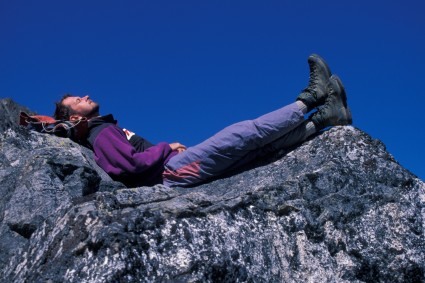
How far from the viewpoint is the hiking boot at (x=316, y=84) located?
24.2 feet

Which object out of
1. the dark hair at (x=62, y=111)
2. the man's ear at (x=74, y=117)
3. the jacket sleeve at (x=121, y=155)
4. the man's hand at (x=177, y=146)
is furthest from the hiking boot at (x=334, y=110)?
the dark hair at (x=62, y=111)

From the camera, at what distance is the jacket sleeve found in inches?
280

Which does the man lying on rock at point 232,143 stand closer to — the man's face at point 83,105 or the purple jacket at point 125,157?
the purple jacket at point 125,157

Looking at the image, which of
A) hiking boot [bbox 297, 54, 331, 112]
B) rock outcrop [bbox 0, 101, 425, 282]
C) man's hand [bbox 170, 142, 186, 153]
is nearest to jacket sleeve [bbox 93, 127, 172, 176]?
rock outcrop [bbox 0, 101, 425, 282]

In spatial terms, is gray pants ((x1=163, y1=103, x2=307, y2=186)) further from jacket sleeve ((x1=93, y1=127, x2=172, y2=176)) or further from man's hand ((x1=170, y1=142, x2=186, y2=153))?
man's hand ((x1=170, y1=142, x2=186, y2=153))

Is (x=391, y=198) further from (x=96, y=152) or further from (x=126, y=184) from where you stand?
(x=96, y=152)

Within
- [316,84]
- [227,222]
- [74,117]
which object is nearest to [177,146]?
[74,117]

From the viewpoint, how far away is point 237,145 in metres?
7.02

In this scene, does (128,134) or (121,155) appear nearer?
(121,155)

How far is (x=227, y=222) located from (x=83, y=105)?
463cm

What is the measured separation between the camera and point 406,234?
5.54 m

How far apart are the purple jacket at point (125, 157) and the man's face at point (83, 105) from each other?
2.19 ft

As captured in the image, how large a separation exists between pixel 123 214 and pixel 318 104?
156 inches

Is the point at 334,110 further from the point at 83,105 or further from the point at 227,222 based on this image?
the point at 83,105
